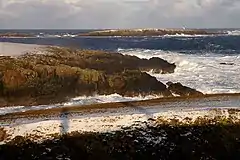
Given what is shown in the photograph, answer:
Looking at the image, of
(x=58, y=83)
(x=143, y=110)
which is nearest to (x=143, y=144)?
(x=143, y=110)

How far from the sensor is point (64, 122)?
13.9 meters

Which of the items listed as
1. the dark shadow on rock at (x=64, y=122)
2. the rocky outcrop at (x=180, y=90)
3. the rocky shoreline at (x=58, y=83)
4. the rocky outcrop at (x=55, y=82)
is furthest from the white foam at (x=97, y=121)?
the rocky outcrop at (x=180, y=90)

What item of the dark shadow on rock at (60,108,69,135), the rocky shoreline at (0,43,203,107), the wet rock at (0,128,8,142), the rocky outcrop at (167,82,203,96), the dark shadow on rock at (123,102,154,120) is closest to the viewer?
the wet rock at (0,128,8,142)

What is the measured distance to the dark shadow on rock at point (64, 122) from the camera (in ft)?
42.3

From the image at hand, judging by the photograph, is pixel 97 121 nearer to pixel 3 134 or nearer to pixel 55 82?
pixel 3 134

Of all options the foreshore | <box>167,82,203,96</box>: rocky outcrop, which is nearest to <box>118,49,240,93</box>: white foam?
<box>167,82,203,96</box>: rocky outcrop

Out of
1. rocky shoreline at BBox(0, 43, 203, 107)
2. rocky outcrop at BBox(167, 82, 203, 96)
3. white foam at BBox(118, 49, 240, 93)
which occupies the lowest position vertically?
white foam at BBox(118, 49, 240, 93)

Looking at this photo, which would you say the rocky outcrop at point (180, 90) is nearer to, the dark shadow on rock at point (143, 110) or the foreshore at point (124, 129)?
the foreshore at point (124, 129)

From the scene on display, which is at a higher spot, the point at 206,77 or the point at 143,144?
the point at 143,144

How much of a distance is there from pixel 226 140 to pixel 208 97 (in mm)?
5858

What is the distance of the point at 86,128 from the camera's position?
1314 centimetres

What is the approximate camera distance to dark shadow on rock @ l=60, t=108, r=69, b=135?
12884 millimetres

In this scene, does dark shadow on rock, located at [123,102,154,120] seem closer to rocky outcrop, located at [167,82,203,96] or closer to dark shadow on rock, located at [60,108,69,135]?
dark shadow on rock, located at [60,108,69,135]

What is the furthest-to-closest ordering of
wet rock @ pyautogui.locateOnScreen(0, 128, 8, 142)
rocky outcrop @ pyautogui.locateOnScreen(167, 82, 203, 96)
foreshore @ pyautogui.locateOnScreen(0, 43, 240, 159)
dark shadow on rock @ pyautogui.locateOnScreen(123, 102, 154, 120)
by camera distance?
rocky outcrop @ pyautogui.locateOnScreen(167, 82, 203, 96), dark shadow on rock @ pyautogui.locateOnScreen(123, 102, 154, 120), wet rock @ pyautogui.locateOnScreen(0, 128, 8, 142), foreshore @ pyautogui.locateOnScreen(0, 43, 240, 159)
